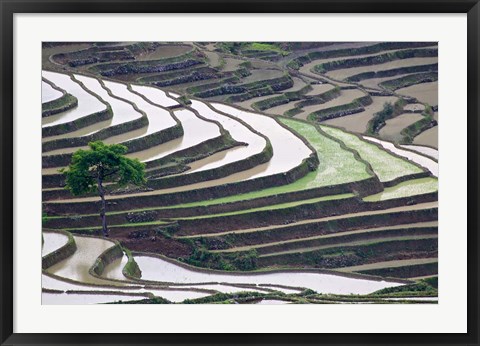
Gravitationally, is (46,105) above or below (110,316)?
above

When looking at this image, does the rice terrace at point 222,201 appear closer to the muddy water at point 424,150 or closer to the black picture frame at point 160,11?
the muddy water at point 424,150

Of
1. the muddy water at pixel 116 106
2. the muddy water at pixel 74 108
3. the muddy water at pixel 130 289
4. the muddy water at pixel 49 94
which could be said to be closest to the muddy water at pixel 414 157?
the muddy water at pixel 116 106


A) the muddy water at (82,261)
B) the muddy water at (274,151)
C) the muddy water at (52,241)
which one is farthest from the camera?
the muddy water at (274,151)

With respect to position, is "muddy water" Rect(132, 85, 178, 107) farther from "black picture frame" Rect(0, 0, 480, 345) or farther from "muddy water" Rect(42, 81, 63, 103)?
"black picture frame" Rect(0, 0, 480, 345)

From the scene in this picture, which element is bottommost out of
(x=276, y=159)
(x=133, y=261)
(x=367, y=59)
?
(x=133, y=261)
